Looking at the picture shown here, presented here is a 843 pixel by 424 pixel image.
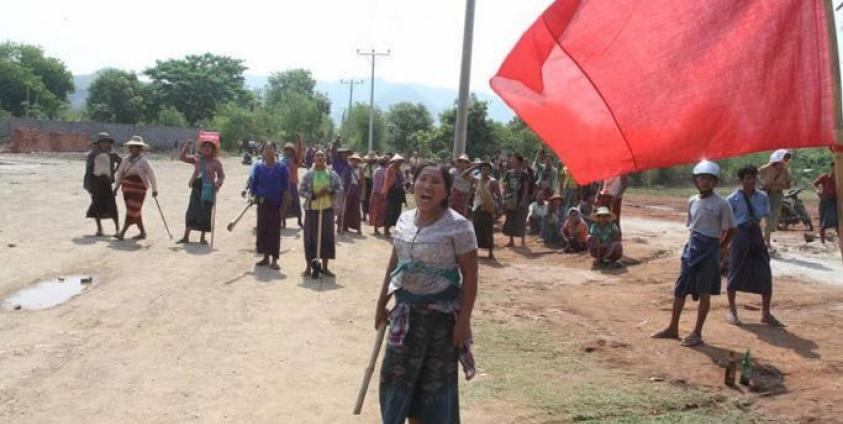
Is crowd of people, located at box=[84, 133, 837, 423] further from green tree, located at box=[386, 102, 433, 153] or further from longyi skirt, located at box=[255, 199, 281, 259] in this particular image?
green tree, located at box=[386, 102, 433, 153]

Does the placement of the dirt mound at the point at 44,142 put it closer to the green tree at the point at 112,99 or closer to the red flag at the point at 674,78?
the green tree at the point at 112,99

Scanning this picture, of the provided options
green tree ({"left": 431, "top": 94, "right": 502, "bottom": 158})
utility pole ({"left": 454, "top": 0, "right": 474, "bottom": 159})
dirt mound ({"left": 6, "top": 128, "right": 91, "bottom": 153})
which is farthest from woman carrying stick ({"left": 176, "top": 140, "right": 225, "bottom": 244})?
dirt mound ({"left": 6, "top": 128, "right": 91, "bottom": 153})

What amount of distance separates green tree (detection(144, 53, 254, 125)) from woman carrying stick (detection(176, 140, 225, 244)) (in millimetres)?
64995

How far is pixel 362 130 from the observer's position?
7075cm

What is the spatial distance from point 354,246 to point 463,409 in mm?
7834

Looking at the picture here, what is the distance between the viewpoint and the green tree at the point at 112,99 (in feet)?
215

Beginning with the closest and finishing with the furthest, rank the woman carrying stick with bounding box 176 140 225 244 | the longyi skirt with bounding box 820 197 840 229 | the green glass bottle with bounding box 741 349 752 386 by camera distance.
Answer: the green glass bottle with bounding box 741 349 752 386 < the woman carrying stick with bounding box 176 140 225 244 < the longyi skirt with bounding box 820 197 840 229

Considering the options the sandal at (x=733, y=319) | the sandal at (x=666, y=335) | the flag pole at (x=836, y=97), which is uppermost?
the flag pole at (x=836, y=97)

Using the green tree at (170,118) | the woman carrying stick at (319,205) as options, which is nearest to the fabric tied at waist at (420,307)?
the woman carrying stick at (319,205)

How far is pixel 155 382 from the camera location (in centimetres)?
536

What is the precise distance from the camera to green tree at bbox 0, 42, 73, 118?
198 ft

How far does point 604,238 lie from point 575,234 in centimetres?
126

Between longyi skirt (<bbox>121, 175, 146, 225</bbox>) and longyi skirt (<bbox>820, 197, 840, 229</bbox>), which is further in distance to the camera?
longyi skirt (<bbox>820, 197, 840, 229</bbox>)

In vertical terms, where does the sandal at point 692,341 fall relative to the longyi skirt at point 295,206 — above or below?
below
